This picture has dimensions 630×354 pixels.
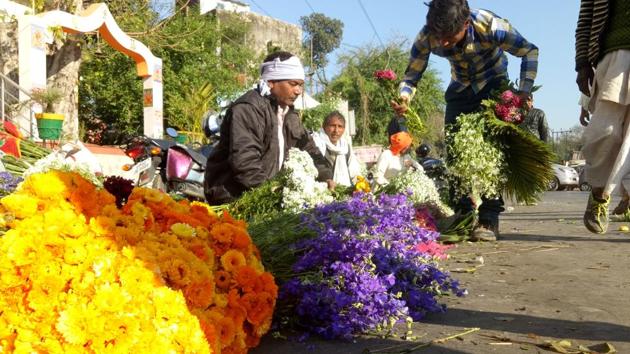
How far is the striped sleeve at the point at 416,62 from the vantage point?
5805 mm

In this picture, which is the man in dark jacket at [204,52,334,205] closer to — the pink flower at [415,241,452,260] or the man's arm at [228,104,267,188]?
the man's arm at [228,104,267,188]

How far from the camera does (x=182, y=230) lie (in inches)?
96.3

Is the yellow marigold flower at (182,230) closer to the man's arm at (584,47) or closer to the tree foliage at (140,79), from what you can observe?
the man's arm at (584,47)

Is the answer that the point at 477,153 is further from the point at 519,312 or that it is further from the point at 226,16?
the point at 226,16

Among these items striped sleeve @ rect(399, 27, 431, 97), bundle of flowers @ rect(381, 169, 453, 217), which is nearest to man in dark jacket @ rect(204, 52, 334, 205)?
bundle of flowers @ rect(381, 169, 453, 217)

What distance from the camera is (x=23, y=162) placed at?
5.09m

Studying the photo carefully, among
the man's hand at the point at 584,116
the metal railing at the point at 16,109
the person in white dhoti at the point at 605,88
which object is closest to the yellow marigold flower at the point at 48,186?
the person in white dhoti at the point at 605,88

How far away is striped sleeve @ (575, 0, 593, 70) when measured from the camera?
348 centimetres

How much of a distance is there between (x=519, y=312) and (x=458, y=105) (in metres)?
3.49

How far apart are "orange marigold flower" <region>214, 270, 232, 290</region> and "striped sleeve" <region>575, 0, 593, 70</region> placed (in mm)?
2369

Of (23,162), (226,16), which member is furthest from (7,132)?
(226,16)

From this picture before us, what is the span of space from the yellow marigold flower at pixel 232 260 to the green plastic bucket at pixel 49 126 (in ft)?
29.0

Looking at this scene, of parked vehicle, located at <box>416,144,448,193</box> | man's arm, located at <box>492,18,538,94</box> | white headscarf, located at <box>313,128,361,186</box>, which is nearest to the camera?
man's arm, located at <box>492,18,538,94</box>

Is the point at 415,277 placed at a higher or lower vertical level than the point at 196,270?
lower
